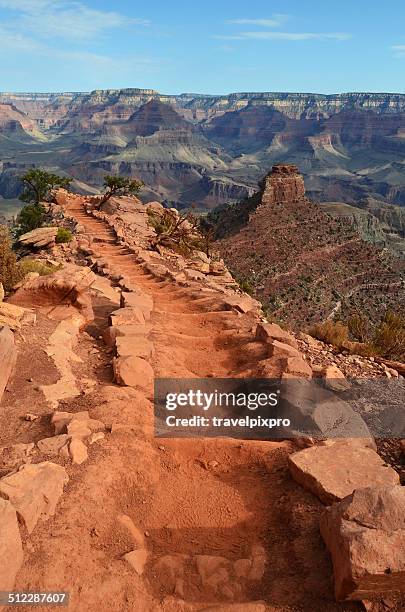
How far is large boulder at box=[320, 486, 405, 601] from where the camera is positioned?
395 centimetres

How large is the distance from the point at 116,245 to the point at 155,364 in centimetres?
1418

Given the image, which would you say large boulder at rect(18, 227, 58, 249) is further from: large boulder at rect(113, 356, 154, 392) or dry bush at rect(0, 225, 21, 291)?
large boulder at rect(113, 356, 154, 392)

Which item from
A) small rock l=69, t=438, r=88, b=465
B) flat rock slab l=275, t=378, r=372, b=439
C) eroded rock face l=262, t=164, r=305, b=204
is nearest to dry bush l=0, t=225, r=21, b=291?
small rock l=69, t=438, r=88, b=465

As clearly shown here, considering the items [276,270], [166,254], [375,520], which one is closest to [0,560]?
[375,520]

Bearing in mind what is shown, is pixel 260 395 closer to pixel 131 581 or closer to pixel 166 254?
pixel 131 581

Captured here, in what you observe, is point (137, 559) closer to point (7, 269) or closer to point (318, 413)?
point (318, 413)

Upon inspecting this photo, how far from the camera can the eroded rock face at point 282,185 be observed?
76.4 meters

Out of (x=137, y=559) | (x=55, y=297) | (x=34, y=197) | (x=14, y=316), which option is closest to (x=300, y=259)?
(x=34, y=197)

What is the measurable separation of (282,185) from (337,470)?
75460 millimetres

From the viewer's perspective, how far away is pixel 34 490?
5.16 meters

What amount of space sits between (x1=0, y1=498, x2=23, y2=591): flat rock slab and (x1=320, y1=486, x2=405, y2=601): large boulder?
115 inches

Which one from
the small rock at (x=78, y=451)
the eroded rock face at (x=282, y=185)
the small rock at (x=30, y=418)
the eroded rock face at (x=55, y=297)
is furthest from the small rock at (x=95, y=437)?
the eroded rock face at (x=282, y=185)

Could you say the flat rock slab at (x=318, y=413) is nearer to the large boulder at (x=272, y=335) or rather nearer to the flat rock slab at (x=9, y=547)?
the large boulder at (x=272, y=335)

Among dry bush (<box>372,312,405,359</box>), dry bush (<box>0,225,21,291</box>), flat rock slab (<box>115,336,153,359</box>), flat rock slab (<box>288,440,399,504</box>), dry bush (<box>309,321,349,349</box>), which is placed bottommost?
dry bush (<box>372,312,405,359</box>)
